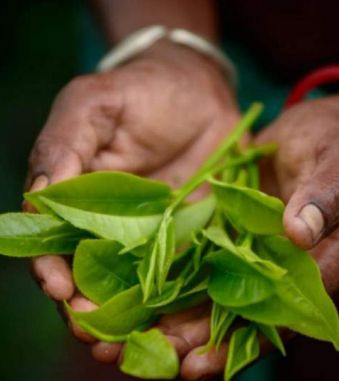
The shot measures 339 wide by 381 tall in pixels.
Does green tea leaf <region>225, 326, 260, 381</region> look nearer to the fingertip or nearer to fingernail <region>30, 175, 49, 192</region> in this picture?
the fingertip

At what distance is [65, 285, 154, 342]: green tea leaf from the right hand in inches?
0.9

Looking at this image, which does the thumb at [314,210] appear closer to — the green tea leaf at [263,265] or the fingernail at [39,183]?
the green tea leaf at [263,265]

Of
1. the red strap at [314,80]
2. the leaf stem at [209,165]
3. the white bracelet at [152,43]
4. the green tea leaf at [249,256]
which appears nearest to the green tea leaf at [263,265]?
the green tea leaf at [249,256]

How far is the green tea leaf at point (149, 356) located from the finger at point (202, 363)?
0.03 m

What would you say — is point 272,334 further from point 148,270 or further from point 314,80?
point 314,80

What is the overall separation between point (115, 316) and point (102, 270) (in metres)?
0.04

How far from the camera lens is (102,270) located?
628 mm

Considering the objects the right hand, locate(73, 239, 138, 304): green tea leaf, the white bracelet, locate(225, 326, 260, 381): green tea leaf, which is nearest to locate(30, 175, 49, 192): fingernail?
the right hand

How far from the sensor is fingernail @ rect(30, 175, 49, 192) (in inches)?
27.1

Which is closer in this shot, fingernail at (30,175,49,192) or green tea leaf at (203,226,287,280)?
green tea leaf at (203,226,287,280)

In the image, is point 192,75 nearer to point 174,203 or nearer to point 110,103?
point 110,103

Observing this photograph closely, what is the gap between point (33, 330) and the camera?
1198 mm

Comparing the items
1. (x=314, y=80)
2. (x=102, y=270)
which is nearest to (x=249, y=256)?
(x=102, y=270)

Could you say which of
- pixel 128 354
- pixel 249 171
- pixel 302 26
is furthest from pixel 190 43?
pixel 128 354
